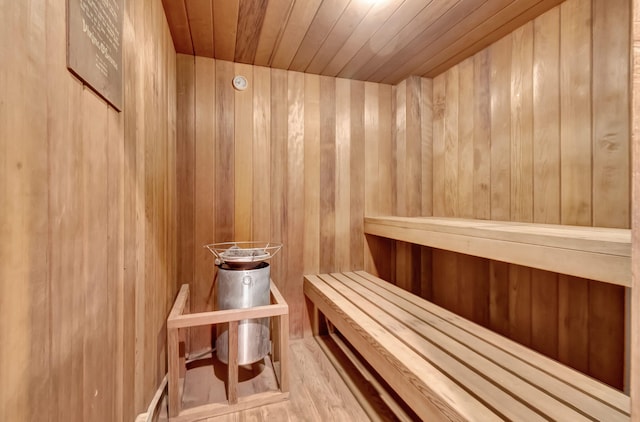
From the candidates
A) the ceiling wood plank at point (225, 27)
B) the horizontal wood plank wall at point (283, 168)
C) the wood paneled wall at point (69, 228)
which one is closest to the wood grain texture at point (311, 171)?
the horizontal wood plank wall at point (283, 168)

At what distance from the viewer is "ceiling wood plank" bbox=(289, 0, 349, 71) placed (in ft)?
4.90

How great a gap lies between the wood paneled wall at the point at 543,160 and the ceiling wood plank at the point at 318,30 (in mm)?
910

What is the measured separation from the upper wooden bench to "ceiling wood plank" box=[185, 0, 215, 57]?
5.60 feet

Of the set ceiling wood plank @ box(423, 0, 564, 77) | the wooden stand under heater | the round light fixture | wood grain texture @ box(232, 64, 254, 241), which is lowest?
the wooden stand under heater

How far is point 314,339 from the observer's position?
2260 millimetres

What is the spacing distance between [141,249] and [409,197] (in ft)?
6.34

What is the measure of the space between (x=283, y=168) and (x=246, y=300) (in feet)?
3.40

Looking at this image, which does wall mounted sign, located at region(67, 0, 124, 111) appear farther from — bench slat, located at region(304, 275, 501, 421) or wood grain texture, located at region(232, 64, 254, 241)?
bench slat, located at region(304, 275, 501, 421)

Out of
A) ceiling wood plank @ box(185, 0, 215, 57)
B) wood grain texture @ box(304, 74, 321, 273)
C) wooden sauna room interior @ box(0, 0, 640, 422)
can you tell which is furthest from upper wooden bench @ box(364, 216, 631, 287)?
ceiling wood plank @ box(185, 0, 215, 57)

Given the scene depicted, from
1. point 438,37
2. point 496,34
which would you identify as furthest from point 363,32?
point 496,34

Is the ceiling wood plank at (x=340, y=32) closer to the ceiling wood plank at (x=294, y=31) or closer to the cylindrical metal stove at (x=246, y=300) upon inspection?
the ceiling wood plank at (x=294, y=31)

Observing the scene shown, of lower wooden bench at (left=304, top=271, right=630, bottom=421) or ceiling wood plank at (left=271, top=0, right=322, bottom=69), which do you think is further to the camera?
ceiling wood plank at (left=271, top=0, right=322, bottom=69)

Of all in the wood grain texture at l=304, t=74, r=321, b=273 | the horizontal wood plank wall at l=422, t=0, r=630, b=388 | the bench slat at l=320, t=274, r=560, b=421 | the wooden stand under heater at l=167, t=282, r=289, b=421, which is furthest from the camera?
the wood grain texture at l=304, t=74, r=321, b=273

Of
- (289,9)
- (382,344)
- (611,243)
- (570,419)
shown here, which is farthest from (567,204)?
(289,9)
